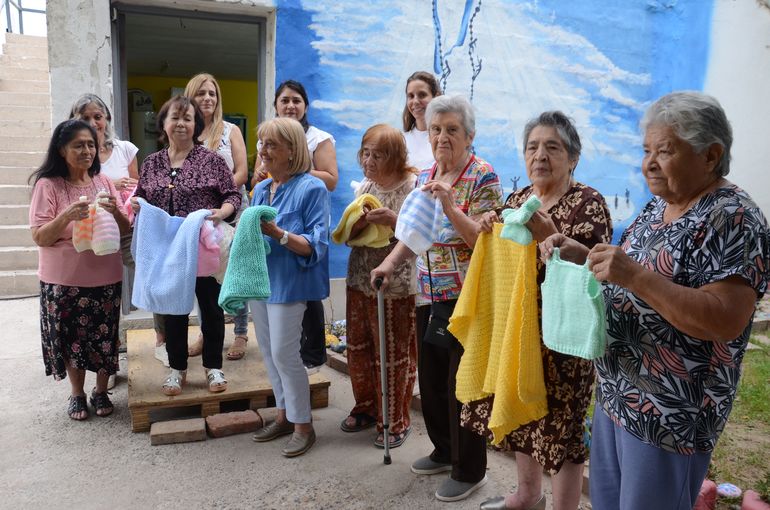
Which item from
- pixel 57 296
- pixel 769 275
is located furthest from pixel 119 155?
pixel 769 275

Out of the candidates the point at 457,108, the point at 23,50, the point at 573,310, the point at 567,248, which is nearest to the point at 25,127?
the point at 23,50

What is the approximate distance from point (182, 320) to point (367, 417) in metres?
1.38

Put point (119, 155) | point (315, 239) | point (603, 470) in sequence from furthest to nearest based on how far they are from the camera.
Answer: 1. point (119, 155)
2. point (315, 239)
3. point (603, 470)

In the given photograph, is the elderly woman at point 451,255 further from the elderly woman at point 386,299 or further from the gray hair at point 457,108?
the elderly woman at point 386,299

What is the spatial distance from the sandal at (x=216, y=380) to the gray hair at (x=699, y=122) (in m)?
3.25

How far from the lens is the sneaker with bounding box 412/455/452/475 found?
10.9ft

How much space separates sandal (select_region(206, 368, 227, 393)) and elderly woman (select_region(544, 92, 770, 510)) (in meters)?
2.85

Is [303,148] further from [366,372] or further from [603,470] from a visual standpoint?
[603,470]

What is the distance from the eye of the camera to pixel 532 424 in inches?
95.7

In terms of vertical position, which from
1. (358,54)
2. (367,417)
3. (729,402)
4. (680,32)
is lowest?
(367,417)

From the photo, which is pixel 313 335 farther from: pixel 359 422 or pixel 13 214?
pixel 13 214

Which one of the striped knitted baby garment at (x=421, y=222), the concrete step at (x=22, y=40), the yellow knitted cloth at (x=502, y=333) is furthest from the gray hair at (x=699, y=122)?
the concrete step at (x=22, y=40)

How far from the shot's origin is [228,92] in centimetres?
1295

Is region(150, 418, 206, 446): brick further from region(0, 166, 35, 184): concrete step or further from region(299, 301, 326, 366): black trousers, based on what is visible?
region(0, 166, 35, 184): concrete step
